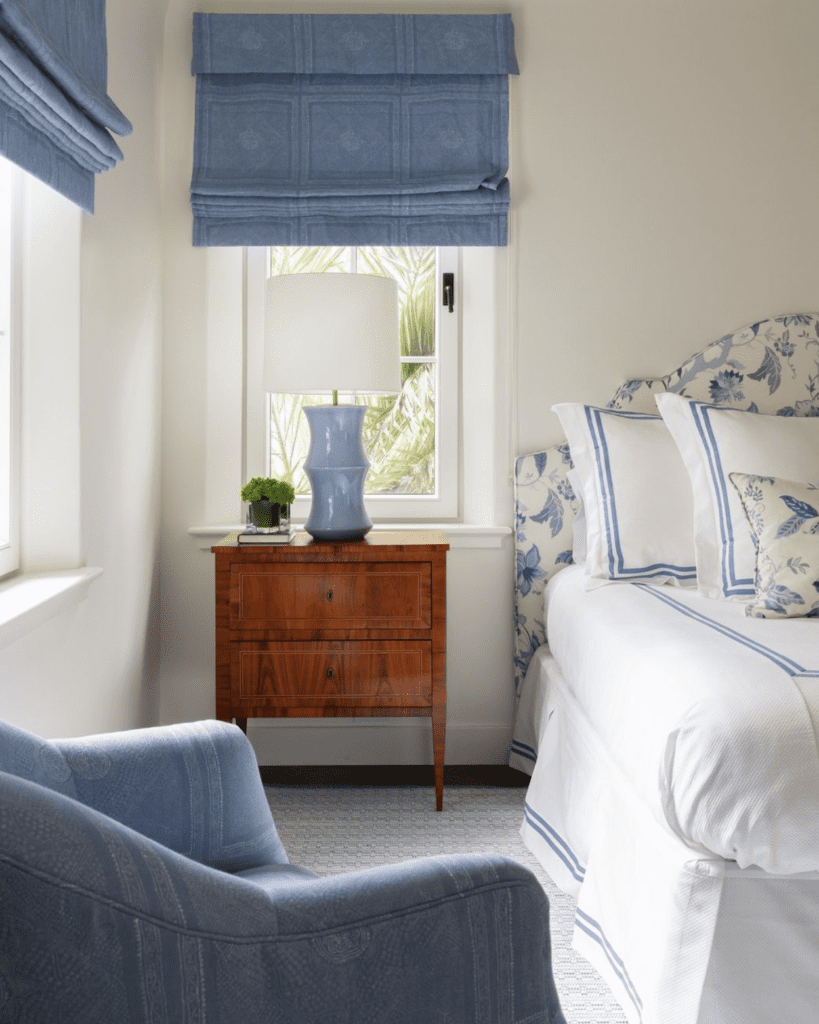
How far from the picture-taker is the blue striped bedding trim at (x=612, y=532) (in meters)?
2.59

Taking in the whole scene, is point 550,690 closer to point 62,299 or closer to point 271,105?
point 62,299

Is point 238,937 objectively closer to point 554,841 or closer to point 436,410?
point 554,841

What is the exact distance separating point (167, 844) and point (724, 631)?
1134mm

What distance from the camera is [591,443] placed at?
107 inches

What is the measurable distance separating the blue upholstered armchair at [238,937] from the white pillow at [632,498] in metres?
1.73

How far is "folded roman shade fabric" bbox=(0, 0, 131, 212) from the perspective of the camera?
5.42 feet

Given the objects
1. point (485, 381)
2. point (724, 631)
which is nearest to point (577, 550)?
point (485, 381)

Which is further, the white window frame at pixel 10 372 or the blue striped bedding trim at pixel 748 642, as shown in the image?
the white window frame at pixel 10 372

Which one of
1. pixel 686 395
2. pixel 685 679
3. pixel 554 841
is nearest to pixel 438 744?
pixel 554 841

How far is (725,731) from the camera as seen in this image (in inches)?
58.7

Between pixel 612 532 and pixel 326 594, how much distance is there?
2.56 feet

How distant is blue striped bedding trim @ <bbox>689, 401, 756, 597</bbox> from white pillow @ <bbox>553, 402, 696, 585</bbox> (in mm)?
157

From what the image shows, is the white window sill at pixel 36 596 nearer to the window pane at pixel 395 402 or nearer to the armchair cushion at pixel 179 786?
the armchair cushion at pixel 179 786

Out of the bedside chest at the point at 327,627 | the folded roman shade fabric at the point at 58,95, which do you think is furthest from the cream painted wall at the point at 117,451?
the bedside chest at the point at 327,627
